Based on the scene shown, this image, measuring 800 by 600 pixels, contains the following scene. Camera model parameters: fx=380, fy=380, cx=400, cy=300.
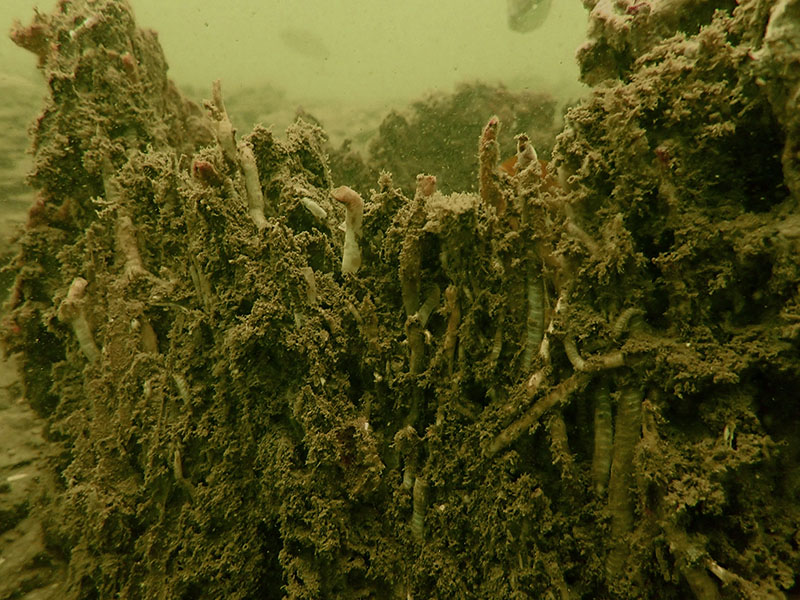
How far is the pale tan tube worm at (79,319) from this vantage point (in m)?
3.42

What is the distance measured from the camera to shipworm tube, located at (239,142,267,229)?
2.90m

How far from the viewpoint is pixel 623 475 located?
1944 mm

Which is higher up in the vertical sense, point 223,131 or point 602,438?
point 223,131

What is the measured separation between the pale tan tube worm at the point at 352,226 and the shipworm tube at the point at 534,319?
1.26 meters

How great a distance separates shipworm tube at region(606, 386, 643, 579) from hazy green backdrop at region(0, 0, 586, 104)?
35.2 metres

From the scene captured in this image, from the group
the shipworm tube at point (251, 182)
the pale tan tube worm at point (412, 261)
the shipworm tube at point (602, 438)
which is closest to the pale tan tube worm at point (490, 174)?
the pale tan tube worm at point (412, 261)

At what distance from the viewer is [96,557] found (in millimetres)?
2973

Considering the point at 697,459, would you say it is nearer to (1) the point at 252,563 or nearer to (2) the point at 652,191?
(2) the point at 652,191

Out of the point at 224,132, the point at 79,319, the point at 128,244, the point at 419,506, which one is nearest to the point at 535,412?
the point at 419,506

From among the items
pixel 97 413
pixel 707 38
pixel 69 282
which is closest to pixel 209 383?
pixel 97 413

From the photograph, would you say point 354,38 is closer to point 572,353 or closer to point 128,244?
point 128,244

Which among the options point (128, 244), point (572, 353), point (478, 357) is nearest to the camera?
point (572, 353)

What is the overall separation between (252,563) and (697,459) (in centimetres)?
269

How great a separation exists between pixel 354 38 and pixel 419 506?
90638 millimetres
